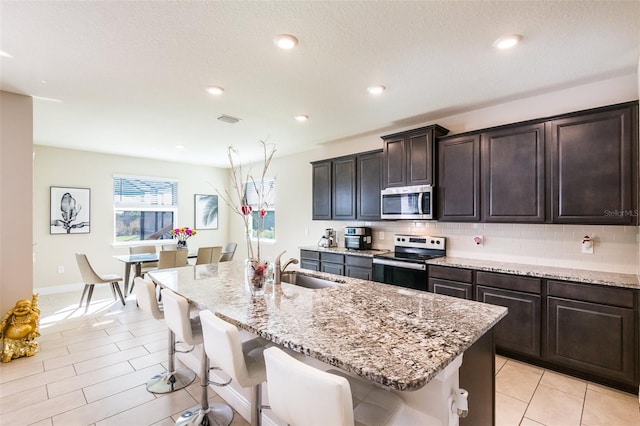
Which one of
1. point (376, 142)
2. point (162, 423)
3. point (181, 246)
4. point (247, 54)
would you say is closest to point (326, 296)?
point (162, 423)

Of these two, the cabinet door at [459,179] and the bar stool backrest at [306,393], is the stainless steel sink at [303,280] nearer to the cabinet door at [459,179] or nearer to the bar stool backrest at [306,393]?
the bar stool backrest at [306,393]

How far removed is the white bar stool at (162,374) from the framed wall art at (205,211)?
4.92 m

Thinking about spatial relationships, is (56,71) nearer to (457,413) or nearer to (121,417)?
(121,417)

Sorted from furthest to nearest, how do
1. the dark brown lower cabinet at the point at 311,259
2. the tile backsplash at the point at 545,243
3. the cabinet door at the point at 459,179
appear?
the dark brown lower cabinet at the point at 311,259 < the cabinet door at the point at 459,179 < the tile backsplash at the point at 545,243

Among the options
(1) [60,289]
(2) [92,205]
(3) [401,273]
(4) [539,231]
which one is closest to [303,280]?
(3) [401,273]

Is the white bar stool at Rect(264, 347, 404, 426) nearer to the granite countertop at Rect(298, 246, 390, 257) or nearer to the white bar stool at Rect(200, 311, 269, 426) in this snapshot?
the white bar stool at Rect(200, 311, 269, 426)

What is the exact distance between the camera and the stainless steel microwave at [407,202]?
361 cm

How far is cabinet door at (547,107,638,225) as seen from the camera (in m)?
2.47

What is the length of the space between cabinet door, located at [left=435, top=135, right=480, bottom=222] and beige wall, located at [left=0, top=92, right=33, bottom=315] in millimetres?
4458

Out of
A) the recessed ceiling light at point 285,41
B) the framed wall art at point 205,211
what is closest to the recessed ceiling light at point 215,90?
the recessed ceiling light at point 285,41

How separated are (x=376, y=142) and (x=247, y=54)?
269 cm

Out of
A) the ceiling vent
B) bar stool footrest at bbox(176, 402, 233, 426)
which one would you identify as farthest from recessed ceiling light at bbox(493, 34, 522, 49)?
bar stool footrest at bbox(176, 402, 233, 426)

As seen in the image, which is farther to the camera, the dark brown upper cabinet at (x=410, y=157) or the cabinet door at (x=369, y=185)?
the cabinet door at (x=369, y=185)

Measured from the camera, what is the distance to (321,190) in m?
5.04
